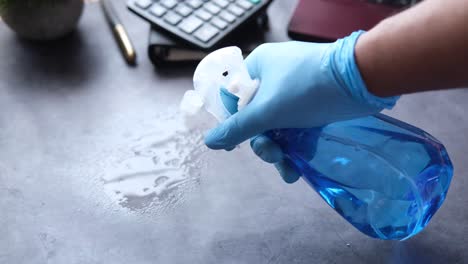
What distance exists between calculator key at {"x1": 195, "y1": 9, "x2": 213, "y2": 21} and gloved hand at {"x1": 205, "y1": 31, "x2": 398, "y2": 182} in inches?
6.7

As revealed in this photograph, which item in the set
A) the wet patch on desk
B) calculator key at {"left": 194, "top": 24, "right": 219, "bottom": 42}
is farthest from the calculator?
the wet patch on desk

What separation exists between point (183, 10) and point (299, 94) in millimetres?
260

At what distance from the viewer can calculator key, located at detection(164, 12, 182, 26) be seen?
0.62 m

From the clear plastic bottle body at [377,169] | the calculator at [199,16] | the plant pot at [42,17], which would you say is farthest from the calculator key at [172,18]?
the clear plastic bottle body at [377,169]

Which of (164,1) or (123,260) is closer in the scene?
(123,260)

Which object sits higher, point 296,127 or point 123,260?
point 296,127

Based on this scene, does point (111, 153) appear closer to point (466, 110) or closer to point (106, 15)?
point (106, 15)

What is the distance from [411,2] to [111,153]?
420mm

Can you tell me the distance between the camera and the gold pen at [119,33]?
2.09 feet

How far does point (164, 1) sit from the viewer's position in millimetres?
634

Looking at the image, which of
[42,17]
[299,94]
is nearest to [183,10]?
[42,17]

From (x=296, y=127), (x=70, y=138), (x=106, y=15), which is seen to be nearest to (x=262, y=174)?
(x=296, y=127)

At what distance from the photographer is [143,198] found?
51cm

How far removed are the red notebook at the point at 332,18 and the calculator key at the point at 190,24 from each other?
4.5 inches
